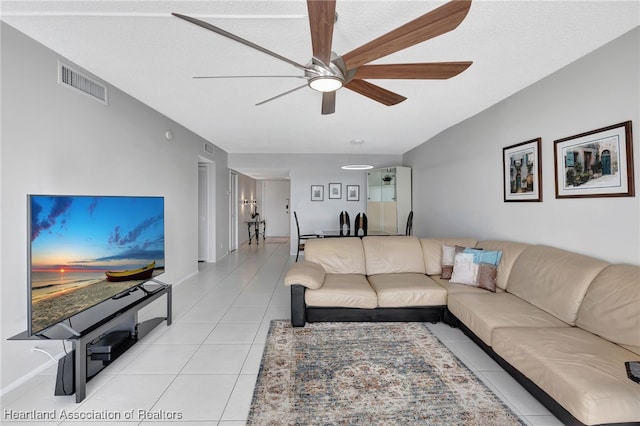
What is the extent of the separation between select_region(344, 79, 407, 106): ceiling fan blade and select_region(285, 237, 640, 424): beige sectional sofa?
1.79 meters

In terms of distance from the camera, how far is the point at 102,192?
278 cm

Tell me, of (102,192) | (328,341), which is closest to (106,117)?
(102,192)

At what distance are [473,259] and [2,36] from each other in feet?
13.9

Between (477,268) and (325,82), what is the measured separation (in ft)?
7.83

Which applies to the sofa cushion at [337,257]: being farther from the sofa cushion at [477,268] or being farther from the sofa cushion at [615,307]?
the sofa cushion at [615,307]

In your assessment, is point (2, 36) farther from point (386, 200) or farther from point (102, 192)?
point (386, 200)

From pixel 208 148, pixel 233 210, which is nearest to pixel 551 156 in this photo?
pixel 208 148

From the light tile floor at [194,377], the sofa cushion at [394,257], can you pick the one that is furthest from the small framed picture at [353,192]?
the light tile floor at [194,377]

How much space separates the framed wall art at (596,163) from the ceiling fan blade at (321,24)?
2246 mm

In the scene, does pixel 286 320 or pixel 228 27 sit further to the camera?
pixel 286 320

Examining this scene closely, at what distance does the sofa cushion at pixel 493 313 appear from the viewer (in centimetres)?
209

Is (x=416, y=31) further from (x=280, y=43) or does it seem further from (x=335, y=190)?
(x=335, y=190)

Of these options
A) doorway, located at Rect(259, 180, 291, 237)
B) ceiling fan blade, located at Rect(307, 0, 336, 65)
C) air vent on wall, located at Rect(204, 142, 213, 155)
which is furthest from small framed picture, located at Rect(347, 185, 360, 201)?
ceiling fan blade, located at Rect(307, 0, 336, 65)

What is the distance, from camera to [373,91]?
229cm
